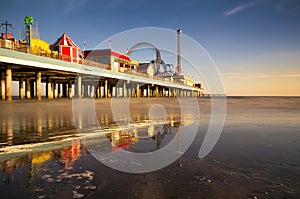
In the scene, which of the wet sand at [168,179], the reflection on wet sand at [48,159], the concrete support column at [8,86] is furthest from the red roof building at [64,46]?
the wet sand at [168,179]

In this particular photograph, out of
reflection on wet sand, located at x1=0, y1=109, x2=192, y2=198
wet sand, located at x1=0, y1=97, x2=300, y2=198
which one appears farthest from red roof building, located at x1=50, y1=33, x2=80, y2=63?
wet sand, located at x1=0, y1=97, x2=300, y2=198

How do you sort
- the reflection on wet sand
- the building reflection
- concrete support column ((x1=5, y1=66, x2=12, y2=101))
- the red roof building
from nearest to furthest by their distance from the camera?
the reflection on wet sand, the building reflection, concrete support column ((x1=5, y1=66, x2=12, y2=101)), the red roof building

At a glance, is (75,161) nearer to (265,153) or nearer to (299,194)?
(299,194)

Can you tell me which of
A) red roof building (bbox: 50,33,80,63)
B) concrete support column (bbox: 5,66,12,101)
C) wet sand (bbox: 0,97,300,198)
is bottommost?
wet sand (bbox: 0,97,300,198)

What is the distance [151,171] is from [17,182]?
6.42 feet

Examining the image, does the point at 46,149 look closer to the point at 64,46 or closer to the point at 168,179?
the point at 168,179

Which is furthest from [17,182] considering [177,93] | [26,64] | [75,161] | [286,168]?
[177,93]

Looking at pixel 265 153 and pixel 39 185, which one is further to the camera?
pixel 265 153

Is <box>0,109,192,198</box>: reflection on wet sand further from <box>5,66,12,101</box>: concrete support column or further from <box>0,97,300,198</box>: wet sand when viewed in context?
<box>5,66,12,101</box>: concrete support column

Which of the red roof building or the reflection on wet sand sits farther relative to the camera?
the red roof building

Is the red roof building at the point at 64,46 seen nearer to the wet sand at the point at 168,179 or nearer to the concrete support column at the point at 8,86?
the concrete support column at the point at 8,86

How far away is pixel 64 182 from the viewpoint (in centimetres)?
286

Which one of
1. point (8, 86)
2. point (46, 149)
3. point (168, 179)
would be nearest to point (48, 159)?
point (46, 149)

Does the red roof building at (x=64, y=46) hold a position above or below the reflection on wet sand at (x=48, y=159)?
above
